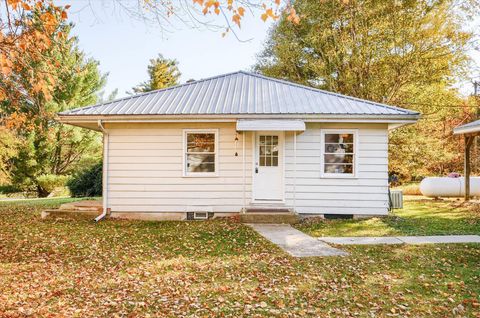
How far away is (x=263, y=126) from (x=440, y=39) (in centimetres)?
1279

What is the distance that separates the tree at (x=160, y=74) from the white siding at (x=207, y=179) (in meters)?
24.0

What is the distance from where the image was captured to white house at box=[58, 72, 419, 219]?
10070mm

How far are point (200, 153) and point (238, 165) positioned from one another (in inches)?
45.3

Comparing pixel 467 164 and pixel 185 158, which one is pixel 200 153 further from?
pixel 467 164

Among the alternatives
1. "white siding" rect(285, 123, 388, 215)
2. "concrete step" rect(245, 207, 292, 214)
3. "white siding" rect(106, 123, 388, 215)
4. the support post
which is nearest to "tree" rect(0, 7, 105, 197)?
"white siding" rect(106, 123, 388, 215)

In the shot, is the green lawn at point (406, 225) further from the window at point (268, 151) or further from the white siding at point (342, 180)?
the window at point (268, 151)

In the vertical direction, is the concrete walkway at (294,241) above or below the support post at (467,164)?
below

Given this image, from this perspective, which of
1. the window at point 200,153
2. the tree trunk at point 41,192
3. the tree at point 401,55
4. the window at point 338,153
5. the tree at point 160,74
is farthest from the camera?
the tree at point 160,74

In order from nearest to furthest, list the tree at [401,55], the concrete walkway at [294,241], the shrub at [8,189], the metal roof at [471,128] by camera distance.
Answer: the concrete walkway at [294,241], the metal roof at [471,128], the tree at [401,55], the shrub at [8,189]

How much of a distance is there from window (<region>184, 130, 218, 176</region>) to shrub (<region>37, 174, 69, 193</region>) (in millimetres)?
17863

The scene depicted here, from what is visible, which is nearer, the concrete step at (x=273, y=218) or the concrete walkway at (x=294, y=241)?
the concrete walkway at (x=294, y=241)

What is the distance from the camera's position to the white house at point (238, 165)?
10.1m

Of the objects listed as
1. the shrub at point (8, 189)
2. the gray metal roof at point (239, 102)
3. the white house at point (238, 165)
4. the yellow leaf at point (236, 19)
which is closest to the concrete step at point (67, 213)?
the white house at point (238, 165)

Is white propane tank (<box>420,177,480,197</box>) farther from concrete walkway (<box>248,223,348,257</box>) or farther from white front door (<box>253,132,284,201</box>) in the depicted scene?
concrete walkway (<box>248,223,348,257</box>)
